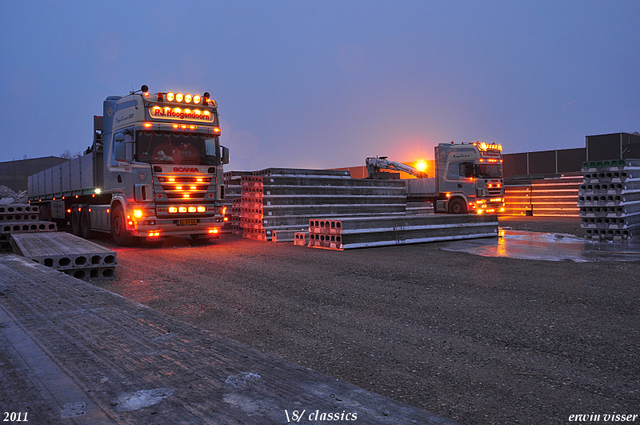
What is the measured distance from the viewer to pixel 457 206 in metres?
26.2

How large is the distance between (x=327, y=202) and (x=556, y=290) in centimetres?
1176

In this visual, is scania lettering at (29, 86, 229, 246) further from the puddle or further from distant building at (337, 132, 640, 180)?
distant building at (337, 132, 640, 180)

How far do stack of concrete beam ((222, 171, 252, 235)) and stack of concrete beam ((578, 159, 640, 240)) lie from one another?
12261 millimetres

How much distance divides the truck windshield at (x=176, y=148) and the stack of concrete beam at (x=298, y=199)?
2.96 m

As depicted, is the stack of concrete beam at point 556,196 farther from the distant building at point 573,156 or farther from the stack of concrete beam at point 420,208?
the stack of concrete beam at point 420,208

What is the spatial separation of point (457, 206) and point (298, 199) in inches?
473

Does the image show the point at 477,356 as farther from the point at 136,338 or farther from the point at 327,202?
the point at 327,202

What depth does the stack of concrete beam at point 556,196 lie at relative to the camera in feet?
97.0

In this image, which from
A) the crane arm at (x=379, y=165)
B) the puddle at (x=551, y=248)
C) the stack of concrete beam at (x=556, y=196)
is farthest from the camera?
the crane arm at (x=379, y=165)

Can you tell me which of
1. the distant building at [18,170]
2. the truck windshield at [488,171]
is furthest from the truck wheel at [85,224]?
the distant building at [18,170]

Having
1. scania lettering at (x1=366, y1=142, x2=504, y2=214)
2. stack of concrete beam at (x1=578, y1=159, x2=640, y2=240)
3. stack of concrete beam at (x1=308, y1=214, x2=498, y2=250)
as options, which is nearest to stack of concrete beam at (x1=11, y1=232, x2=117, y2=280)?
stack of concrete beam at (x1=308, y1=214, x2=498, y2=250)

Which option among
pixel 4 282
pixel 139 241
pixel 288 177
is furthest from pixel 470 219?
pixel 4 282

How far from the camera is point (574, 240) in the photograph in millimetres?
15609

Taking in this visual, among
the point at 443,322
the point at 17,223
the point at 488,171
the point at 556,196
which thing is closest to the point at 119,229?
the point at 17,223
